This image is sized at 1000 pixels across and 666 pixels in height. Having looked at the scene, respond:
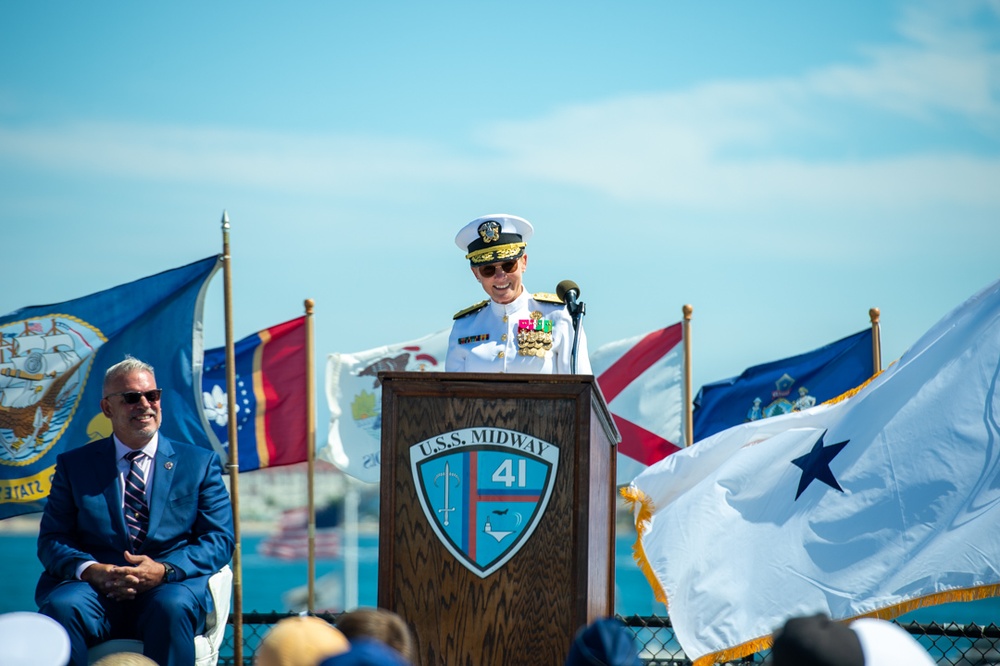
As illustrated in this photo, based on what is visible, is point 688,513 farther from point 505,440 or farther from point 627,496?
point 505,440

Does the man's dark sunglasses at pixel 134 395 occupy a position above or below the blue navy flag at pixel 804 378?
below

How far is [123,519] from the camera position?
17.3ft

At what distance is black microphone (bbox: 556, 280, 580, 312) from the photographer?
5.53m

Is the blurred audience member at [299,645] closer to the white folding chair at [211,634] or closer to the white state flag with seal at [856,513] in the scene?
the white folding chair at [211,634]

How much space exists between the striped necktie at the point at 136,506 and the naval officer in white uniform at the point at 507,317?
138 centimetres

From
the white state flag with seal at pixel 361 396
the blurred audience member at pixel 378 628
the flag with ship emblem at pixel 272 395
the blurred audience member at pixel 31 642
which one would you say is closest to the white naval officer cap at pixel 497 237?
the blurred audience member at pixel 378 628

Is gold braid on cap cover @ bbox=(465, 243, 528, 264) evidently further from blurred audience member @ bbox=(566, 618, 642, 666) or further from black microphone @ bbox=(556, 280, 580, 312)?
blurred audience member @ bbox=(566, 618, 642, 666)

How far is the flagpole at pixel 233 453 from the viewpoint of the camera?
25.1 ft

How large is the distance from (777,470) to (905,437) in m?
0.66

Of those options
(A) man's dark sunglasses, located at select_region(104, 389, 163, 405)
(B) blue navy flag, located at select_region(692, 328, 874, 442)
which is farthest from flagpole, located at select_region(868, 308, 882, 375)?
(A) man's dark sunglasses, located at select_region(104, 389, 163, 405)

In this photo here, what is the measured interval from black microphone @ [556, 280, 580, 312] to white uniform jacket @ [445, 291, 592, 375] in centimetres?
5

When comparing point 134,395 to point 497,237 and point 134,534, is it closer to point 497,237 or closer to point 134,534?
point 134,534

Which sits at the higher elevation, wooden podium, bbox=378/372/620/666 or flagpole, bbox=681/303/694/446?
flagpole, bbox=681/303/694/446

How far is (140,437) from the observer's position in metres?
5.45
